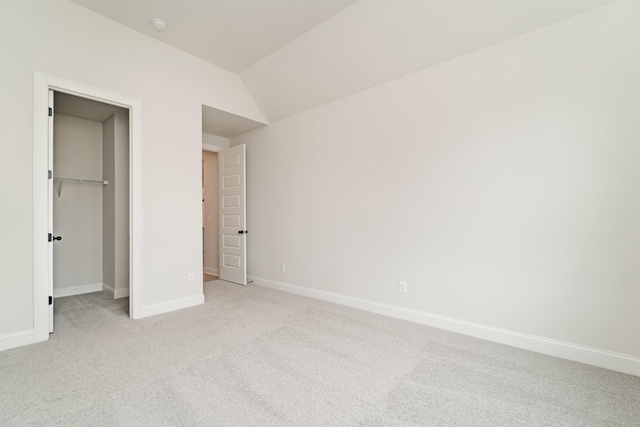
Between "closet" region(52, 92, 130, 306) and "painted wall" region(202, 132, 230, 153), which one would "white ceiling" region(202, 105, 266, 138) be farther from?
"closet" region(52, 92, 130, 306)

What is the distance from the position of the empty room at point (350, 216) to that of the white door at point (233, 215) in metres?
0.83

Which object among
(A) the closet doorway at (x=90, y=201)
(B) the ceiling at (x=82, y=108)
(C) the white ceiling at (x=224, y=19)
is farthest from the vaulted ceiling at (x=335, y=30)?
(A) the closet doorway at (x=90, y=201)

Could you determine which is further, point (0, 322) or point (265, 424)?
point (0, 322)

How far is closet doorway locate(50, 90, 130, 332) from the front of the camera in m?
4.29

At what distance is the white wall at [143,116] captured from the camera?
256cm

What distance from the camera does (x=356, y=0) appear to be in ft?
9.07

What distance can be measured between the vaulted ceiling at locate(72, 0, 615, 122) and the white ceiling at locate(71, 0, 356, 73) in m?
0.01

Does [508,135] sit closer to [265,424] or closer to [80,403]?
[265,424]

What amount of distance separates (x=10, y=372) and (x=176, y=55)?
3.59 meters

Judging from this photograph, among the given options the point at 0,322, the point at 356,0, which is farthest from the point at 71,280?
the point at 356,0

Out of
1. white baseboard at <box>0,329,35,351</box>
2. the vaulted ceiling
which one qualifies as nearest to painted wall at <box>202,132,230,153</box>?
the vaulted ceiling

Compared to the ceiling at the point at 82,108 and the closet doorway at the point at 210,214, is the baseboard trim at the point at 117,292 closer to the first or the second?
the closet doorway at the point at 210,214

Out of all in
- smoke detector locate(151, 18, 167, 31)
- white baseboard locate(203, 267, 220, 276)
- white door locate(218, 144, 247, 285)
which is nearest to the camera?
smoke detector locate(151, 18, 167, 31)

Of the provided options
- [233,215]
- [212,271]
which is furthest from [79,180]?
[212,271]
